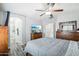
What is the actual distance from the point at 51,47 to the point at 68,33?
380mm

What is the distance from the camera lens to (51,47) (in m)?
1.98

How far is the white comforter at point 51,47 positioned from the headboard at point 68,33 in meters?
0.07

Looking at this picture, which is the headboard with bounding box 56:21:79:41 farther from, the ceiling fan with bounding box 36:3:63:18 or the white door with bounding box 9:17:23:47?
the white door with bounding box 9:17:23:47

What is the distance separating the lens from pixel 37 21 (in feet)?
6.70

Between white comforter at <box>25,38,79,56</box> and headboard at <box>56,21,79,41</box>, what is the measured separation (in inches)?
2.9

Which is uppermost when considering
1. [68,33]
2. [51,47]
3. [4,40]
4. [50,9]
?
[50,9]

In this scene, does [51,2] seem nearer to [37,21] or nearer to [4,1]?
[37,21]

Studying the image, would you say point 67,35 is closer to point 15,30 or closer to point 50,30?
point 50,30

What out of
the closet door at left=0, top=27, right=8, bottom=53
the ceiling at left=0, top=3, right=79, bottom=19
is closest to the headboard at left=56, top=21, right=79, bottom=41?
the ceiling at left=0, top=3, right=79, bottom=19

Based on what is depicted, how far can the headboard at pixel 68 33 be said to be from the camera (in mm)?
1919

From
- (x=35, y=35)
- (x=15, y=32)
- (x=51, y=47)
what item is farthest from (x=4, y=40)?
(x=51, y=47)

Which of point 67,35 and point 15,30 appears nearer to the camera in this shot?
point 67,35

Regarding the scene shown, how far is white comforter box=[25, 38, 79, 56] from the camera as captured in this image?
1.94m

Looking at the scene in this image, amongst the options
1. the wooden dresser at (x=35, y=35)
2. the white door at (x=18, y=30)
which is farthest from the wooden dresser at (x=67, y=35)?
the white door at (x=18, y=30)
